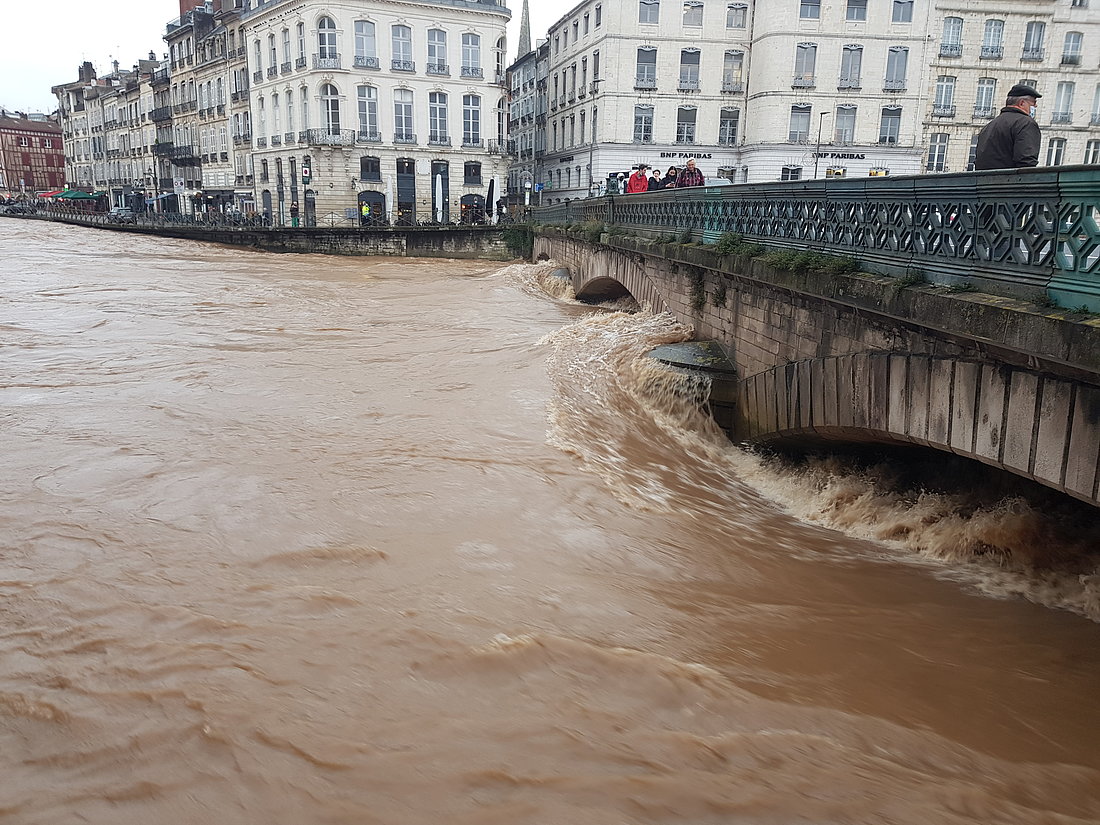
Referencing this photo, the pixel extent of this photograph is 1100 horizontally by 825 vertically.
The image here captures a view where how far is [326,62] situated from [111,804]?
167 feet

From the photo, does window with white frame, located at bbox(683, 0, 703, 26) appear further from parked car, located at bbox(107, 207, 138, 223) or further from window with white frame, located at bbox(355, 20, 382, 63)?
parked car, located at bbox(107, 207, 138, 223)

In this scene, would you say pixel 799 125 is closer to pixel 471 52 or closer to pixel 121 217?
pixel 471 52

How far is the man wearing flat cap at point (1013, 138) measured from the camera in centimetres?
640

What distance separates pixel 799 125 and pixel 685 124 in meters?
6.02

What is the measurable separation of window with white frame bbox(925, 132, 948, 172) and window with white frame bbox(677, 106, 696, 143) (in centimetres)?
1257

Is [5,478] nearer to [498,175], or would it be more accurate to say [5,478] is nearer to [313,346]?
[313,346]

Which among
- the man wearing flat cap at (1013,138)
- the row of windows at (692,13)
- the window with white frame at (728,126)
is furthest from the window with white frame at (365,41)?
the man wearing flat cap at (1013,138)

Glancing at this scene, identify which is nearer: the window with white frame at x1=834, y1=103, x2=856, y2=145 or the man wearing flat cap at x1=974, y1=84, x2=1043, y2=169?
the man wearing flat cap at x1=974, y1=84, x2=1043, y2=169

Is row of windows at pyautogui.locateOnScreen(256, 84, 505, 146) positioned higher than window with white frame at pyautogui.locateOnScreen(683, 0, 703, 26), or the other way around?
window with white frame at pyautogui.locateOnScreen(683, 0, 703, 26)

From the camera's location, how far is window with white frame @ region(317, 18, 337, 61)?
48625mm

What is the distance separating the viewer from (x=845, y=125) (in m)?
45.4

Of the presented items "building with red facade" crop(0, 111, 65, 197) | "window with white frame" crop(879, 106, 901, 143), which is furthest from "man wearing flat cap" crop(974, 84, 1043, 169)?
"building with red facade" crop(0, 111, 65, 197)

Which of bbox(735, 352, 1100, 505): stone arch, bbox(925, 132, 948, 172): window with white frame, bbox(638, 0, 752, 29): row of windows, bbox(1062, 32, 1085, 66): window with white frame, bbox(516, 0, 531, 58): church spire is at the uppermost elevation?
bbox(516, 0, 531, 58): church spire

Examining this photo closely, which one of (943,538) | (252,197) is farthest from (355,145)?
(943,538)
